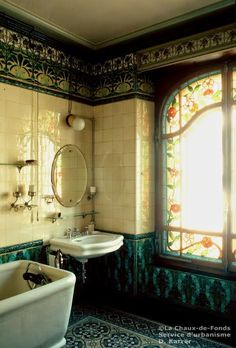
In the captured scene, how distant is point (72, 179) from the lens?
335 cm

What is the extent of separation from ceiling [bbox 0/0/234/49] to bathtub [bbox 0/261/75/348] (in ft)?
6.98

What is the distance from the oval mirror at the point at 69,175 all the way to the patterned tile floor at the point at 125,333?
3.79 ft

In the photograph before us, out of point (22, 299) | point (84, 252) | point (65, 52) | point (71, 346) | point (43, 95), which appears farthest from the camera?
point (65, 52)

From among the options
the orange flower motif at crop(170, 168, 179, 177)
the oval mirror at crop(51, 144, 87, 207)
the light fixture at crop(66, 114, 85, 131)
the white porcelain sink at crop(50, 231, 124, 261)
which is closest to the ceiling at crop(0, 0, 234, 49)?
the light fixture at crop(66, 114, 85, 131)

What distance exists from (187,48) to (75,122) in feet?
4.28

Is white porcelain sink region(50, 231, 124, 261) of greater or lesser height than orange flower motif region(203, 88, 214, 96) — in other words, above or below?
below

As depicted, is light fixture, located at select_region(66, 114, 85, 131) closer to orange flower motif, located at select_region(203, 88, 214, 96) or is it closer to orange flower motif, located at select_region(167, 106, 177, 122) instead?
orange flower motif, located at select_region(167, 106, 177, 122)

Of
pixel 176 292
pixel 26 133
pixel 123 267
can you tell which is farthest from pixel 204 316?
pixel 26 133

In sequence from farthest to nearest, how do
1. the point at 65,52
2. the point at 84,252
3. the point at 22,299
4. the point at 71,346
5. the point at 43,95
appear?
the point at 65,52
the point at 43,95
the point at 84,252
the point at 71,346
the point at 22,299

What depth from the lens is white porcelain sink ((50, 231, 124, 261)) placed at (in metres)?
2.77

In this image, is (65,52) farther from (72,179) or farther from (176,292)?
(176,292)

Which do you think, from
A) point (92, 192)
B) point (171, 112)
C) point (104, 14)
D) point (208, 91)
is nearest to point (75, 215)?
point (92, 192)

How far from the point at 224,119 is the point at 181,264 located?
1.48 meters

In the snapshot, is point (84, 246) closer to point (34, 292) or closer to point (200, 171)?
point (34, 292)
